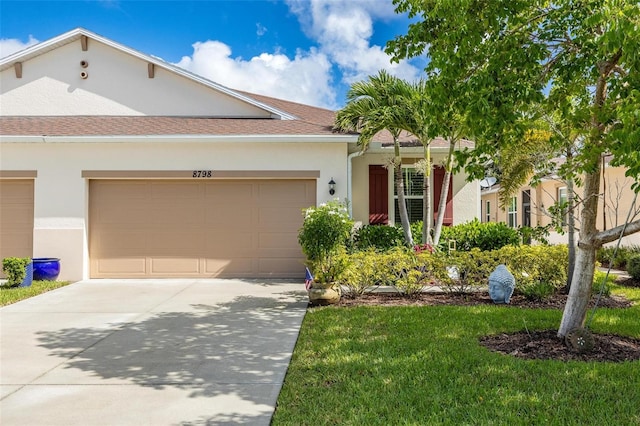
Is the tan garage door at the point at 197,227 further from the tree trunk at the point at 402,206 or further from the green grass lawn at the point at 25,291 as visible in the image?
the tree trunk at the point at 402,206

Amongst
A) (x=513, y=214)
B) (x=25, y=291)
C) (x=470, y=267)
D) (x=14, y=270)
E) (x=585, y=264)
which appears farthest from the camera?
(x=513, y=214)

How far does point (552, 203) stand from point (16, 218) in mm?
19575

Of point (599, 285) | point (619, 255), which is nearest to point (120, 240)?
point (599, 285)

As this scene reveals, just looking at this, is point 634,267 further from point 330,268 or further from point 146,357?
point 146,357

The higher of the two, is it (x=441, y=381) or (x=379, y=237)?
(x=379, y=237)

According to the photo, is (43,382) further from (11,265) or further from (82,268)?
(82,268)

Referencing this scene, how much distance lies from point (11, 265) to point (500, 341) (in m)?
9.62

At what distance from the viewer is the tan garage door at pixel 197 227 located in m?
11.2

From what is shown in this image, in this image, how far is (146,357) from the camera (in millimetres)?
5305

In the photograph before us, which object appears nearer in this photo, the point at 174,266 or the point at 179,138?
the point at 179,138

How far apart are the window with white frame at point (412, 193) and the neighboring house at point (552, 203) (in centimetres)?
227

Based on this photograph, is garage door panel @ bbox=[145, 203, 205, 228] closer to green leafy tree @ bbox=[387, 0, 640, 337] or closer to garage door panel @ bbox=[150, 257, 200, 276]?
garage door panel @ bbox=[150, 257, 200, 276]

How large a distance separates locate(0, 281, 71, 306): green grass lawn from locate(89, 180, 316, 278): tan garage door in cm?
114

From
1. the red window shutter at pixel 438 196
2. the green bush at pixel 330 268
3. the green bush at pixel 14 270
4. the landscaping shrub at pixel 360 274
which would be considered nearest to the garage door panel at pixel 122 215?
the green bush at pixel 14 270
